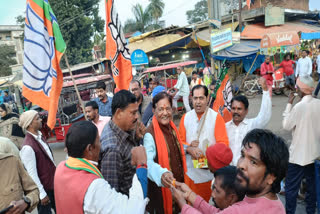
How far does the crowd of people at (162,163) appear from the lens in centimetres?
129

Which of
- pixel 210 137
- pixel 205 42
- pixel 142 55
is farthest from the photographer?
pixel 205 42

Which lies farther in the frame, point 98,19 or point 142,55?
point 98,19

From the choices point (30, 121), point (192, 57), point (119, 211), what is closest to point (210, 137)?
point (119, 211)

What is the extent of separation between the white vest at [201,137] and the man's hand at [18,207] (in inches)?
63.0

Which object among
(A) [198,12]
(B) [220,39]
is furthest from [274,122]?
(A) [198,12]

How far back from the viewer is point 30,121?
9.25 feet

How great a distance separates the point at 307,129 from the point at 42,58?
3299 mm

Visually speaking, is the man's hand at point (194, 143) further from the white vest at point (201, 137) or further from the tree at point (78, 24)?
the tree at point (78, 24)

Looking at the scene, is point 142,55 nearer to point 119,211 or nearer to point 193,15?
point 119,211

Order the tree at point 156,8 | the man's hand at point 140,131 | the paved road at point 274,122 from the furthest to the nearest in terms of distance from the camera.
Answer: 1. the tree at point 156,8
2. the paved road at point 274,122
3. the man's hand at point 140,131

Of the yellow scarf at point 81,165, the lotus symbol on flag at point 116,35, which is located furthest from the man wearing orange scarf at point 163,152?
the lotus symbol on flag at point 116,35

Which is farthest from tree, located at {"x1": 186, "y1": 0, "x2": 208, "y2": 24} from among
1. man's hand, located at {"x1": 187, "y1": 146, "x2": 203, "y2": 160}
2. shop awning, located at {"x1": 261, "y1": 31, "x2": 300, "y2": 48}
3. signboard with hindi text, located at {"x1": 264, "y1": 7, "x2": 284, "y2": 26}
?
man's hand, located at {"x1": 187, "y1": 146, "x2": 203, "y2": 160}

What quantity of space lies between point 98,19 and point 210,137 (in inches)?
1082

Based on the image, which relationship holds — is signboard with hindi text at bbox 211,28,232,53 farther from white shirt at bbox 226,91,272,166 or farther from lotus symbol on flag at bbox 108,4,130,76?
white shirt at bbox 226,91,272,166
